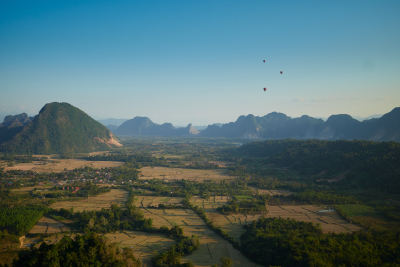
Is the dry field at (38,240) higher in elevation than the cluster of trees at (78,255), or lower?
lower

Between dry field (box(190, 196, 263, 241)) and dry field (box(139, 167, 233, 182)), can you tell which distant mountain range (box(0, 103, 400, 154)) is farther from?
dry field (box(190, 196, 263, 241))

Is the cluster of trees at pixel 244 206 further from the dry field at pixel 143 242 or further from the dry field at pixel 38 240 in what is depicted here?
the dry field at pixel 38 240

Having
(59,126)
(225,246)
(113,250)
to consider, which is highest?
(59,126)

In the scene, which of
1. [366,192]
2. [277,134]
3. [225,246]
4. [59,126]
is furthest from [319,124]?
[225,246]

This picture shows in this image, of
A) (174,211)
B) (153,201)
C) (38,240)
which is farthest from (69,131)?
(38,240)

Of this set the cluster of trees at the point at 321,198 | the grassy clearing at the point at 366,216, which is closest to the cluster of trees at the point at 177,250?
the grassy clearing at the point at 366,216

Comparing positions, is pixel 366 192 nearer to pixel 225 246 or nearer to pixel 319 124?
pixel 225 246

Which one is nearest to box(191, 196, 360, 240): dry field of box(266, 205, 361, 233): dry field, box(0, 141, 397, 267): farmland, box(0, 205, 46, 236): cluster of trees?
box(266, 205, 361, 233): dry field
